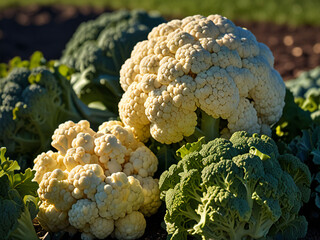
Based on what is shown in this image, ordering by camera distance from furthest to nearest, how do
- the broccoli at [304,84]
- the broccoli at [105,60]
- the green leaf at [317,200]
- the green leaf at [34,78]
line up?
the broccoli at [304,84] → the broccoli at [105,60] → the green leaf at [34,78] → the green leaf at [317,200]

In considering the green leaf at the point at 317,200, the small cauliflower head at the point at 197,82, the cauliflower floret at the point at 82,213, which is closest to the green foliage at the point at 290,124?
the small cauliflower head at the point at 197,82

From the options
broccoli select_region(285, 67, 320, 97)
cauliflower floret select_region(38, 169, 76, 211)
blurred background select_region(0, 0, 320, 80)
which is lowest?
blurred background select_region(0, 0, 320, 80)

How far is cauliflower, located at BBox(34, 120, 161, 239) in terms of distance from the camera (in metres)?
3.44

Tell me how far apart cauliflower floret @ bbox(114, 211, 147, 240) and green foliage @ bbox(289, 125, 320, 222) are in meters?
1.45

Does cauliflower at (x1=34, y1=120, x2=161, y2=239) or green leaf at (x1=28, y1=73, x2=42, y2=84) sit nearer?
cauliflower at (x1=34, y1=120, x2=161, y2=239)

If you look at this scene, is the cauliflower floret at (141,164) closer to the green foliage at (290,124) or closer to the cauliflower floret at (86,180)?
the cauliflower floret at (86,180)

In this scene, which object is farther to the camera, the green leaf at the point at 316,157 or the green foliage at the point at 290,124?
the green foliage at the point at 290,124

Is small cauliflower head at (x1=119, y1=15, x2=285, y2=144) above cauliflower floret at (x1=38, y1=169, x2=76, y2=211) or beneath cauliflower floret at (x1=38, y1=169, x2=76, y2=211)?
above

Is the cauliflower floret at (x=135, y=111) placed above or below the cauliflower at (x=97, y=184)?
above

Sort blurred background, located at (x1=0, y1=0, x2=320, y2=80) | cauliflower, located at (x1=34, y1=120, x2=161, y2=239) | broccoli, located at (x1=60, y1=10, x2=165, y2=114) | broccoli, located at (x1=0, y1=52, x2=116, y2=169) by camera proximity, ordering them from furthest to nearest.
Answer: blurred background, located at (x1=0, y1=0, x2=320, y2=80), broccoli, located at (x1=60, y1=10, x2=165, y2=114), broccoli, located at (x1=0, y1=52, x2=116, y2=169), cauliflower, located at (x1=34, y1=120, x2=161, y2=239)

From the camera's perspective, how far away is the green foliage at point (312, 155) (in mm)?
3881

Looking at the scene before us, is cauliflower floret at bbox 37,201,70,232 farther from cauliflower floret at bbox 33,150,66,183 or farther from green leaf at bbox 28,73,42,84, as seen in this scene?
green leaf at bbox 28,73,42,84

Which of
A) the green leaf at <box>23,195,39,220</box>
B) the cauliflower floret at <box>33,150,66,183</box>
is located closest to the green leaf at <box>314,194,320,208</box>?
the cauliflower floret at <box>33,150,66,183</box>

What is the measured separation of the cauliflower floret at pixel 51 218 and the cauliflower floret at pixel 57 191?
6cm
